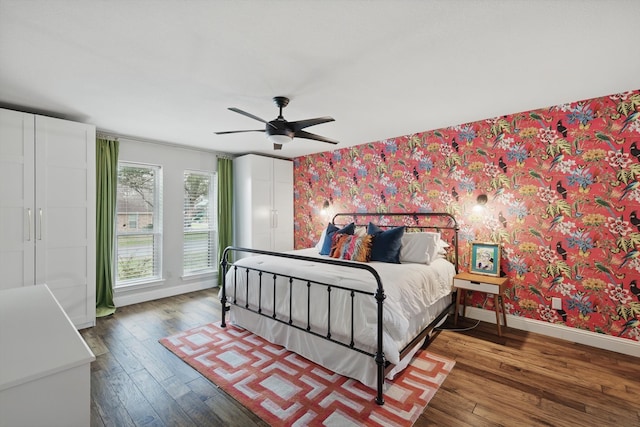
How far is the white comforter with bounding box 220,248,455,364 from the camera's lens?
2.23 m

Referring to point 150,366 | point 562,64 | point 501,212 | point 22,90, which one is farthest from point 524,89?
point 22,90

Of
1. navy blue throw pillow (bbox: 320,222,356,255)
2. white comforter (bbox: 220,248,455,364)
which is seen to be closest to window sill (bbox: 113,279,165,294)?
white comforter (bbox: 220,248,455,364)

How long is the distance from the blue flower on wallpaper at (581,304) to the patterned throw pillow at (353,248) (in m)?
2.08

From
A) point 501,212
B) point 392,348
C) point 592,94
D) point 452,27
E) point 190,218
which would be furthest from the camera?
point 190,218

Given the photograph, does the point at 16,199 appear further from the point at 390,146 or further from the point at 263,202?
the point at 390,146

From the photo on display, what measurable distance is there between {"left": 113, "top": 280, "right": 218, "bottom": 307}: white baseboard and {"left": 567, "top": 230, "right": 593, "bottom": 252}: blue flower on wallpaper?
503 centimetres

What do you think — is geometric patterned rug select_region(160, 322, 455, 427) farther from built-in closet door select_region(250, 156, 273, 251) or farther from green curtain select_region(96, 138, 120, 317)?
built-in closet door select_region(250, 156, 273, 251)

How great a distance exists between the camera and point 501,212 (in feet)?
11.4

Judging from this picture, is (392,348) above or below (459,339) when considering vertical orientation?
above

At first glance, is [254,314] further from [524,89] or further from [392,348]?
[524,89]

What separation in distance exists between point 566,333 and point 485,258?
3.34 feet

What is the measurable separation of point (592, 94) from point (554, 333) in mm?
2407

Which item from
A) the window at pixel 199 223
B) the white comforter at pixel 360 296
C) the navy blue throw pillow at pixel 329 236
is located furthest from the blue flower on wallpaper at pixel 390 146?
the window at pixel 199 223

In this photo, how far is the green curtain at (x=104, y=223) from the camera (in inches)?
155
